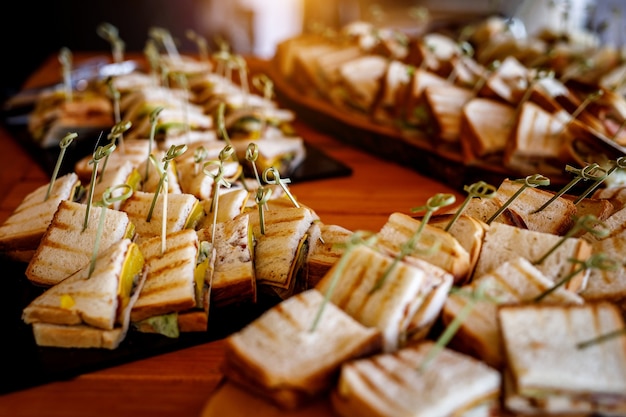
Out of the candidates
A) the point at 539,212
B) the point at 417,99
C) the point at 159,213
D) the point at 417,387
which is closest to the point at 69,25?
the point at 417,99

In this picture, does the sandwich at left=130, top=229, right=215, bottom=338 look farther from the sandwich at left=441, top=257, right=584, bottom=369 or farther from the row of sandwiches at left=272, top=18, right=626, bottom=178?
the row of sandwiches at left=272, top=18, right=626, bottom=178

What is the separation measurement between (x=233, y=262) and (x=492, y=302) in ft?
2.88

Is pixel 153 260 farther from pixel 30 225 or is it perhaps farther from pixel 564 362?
pixel 564 362

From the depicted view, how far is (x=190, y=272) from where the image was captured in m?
1.94

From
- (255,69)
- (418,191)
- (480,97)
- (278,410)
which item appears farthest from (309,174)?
(255,69)

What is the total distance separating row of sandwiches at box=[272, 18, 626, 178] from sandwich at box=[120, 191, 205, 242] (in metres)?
1.50

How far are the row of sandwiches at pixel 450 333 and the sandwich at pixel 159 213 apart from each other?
716 mm

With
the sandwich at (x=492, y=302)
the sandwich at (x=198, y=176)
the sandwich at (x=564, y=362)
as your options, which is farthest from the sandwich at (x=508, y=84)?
the sandwich at (x=564, y=362)

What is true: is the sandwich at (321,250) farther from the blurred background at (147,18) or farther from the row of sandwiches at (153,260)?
the blurred background at (147,18)

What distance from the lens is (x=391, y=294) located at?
5.36 ft

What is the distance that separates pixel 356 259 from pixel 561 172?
1.65 m

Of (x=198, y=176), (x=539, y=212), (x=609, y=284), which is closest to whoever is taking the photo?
(x=609, y=284)

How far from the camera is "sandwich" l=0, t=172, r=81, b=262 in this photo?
2330 millimetres

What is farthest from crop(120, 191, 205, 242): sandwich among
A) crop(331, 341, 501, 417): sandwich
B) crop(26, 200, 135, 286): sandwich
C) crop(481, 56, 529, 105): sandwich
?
crop(481, 56, 529, 105): sandwich
